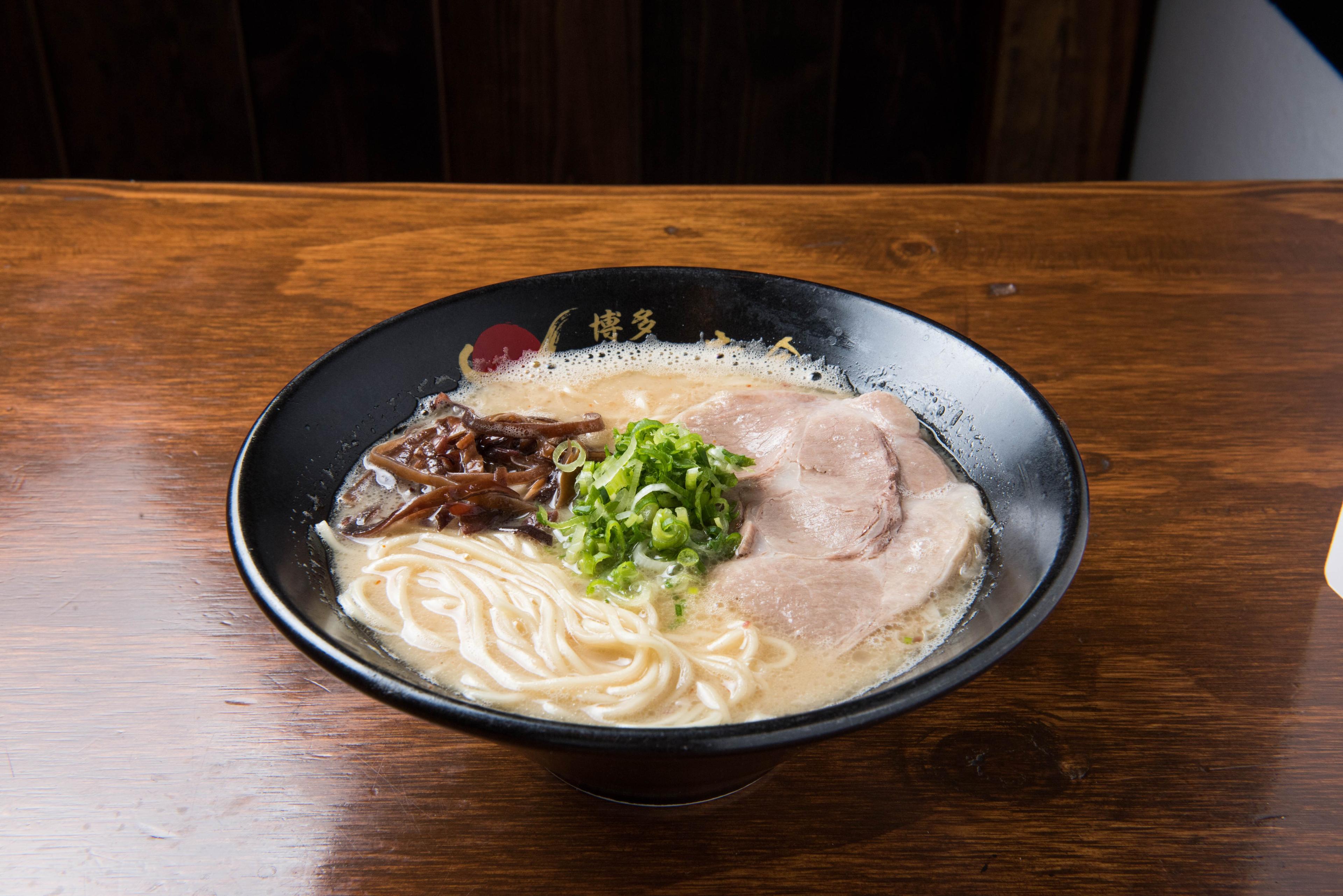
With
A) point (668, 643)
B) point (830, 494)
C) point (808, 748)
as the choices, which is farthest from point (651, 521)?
point (808, 748)

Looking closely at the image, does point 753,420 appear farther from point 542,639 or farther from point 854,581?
point 542,639

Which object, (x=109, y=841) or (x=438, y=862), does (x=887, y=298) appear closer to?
(x=438, y=862)

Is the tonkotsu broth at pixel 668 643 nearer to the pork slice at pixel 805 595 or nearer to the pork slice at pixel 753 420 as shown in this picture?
the pork slice at pixel 805 595

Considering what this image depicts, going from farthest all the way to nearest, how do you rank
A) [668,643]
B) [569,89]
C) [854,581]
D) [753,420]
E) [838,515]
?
[569,89], [753,420], [838,515], [854,581], [668,643]

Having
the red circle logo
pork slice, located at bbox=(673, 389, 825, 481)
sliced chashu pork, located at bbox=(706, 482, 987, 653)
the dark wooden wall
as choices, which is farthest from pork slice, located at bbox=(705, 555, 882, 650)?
the dark wooden wall

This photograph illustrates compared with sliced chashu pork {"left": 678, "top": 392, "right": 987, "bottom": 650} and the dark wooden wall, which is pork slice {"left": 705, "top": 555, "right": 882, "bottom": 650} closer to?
sliced chashu pork {"left": 678, "top": 392, "right": 987, "bottom": 650}
